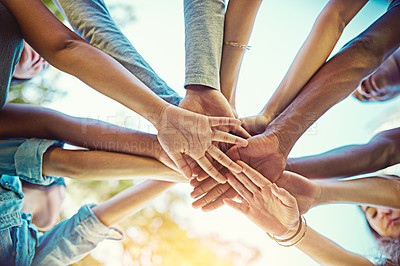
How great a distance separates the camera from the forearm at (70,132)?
796 millimetres

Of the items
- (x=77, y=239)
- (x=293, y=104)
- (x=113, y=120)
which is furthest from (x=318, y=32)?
(x=77, y=239)

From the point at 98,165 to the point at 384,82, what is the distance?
90 centimetres

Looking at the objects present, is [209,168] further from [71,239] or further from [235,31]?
[71,239]

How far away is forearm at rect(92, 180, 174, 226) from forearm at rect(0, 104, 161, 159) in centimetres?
16

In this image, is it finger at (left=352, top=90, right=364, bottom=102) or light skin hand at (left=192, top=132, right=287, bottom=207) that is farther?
finger at (left=352, top=90, right=364, bottom=102)

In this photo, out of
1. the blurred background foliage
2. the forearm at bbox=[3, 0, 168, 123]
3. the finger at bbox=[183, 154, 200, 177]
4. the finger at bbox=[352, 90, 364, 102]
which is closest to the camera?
the forearm at bbox=[3, 0, 168, 123]

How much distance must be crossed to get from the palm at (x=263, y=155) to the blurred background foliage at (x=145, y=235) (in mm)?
619

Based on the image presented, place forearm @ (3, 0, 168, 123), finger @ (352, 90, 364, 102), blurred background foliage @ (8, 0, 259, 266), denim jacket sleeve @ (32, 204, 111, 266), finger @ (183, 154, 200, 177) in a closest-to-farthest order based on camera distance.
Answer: forearm @ (3, 0, 168, 123), finger @ (183, 154, 200, 177), denim jacket sleeve @ (32, 204, 111, 266), finger @ (352, 90, 364, 102), blurred background foliage @ (8, 0, 259, 266)

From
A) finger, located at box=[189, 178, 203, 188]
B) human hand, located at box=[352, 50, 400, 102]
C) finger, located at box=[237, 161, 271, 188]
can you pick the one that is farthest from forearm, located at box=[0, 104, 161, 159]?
human hand, located at box=[352, 50, 400, 102]

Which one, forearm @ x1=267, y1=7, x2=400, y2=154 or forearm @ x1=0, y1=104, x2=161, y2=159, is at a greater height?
forearm @ x1=267, y1=7, x2=400, y2=154

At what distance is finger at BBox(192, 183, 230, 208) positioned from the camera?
2.78 feet

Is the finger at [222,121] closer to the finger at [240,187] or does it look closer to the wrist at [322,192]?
the finger at [240,187]

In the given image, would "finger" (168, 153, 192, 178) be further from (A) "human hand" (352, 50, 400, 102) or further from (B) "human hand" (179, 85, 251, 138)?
(A) "human hand" (352, 50, 400, 102)

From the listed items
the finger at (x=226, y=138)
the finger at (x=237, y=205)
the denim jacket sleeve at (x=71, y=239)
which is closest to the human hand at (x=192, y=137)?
the finger at (x=226, y=138)
